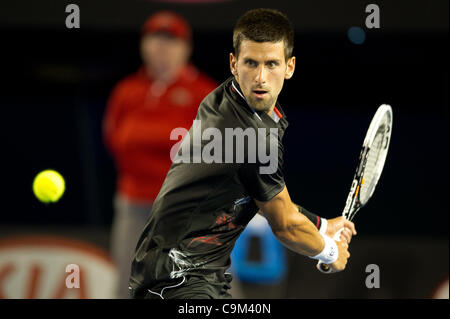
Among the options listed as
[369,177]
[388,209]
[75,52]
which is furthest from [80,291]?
[369,177]

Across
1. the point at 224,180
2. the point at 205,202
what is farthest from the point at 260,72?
the point at 205,202

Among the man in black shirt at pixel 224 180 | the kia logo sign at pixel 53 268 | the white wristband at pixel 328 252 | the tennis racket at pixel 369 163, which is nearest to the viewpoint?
the man in black shirt at pixel 224 180

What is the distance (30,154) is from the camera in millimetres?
6008

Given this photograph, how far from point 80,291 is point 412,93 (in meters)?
2.70

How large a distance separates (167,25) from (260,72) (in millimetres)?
2223

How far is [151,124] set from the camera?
507 centimetres

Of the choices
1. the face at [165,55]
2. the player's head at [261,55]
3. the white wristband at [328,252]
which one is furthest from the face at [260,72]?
the face at [165,55]

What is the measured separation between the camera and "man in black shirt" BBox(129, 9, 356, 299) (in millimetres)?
3020

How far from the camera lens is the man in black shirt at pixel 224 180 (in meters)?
3.02

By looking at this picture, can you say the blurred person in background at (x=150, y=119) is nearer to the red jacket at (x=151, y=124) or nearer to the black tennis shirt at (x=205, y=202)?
the red jacket at (x=151, y=124)

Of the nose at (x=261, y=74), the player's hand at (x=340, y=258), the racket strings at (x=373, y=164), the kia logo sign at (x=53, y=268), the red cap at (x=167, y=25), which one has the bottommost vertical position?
the kia logo sign at (x=53, y=268)

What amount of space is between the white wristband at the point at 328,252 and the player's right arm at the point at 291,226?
0.05 feet

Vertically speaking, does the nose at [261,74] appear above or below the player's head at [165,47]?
below
